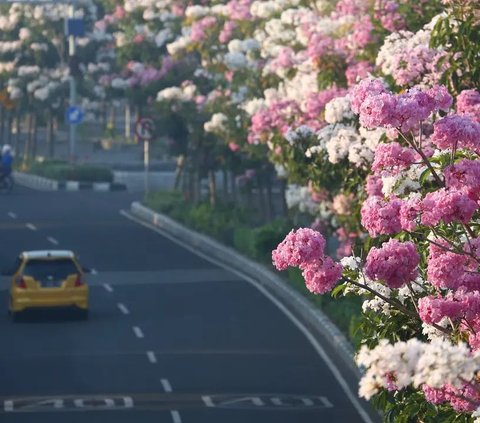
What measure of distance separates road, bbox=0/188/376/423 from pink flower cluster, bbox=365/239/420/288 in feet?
41.8

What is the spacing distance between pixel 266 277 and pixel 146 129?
19991mm

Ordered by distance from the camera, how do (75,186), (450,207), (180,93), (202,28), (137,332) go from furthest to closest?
(75,186)
(180,93)
(202,28)
(137,332)
(450,207)

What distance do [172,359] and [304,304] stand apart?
22.4 ft

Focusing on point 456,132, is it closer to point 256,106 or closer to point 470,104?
point 470,104

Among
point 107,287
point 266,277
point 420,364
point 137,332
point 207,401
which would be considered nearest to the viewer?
point 420,364

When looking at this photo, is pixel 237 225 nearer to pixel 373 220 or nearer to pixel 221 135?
pixel 221 135

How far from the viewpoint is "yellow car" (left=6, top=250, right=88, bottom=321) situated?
36375 millimetres

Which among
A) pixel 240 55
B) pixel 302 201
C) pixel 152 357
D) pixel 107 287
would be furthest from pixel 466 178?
pixel 240 55

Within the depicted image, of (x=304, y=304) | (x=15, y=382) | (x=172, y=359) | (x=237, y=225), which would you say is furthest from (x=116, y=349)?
(x=237, y=225)

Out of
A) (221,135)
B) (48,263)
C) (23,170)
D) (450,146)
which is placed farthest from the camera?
(23,170)

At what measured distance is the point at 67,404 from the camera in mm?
26875

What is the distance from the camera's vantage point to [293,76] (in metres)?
36.9

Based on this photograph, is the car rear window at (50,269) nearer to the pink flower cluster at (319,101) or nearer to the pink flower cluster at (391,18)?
the pink flower cluster at (319,101)

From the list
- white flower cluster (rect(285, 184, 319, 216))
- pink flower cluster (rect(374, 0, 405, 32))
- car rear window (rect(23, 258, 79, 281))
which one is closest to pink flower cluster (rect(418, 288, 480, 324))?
pink flower cluster (rect(374, 0, 405, 32))
